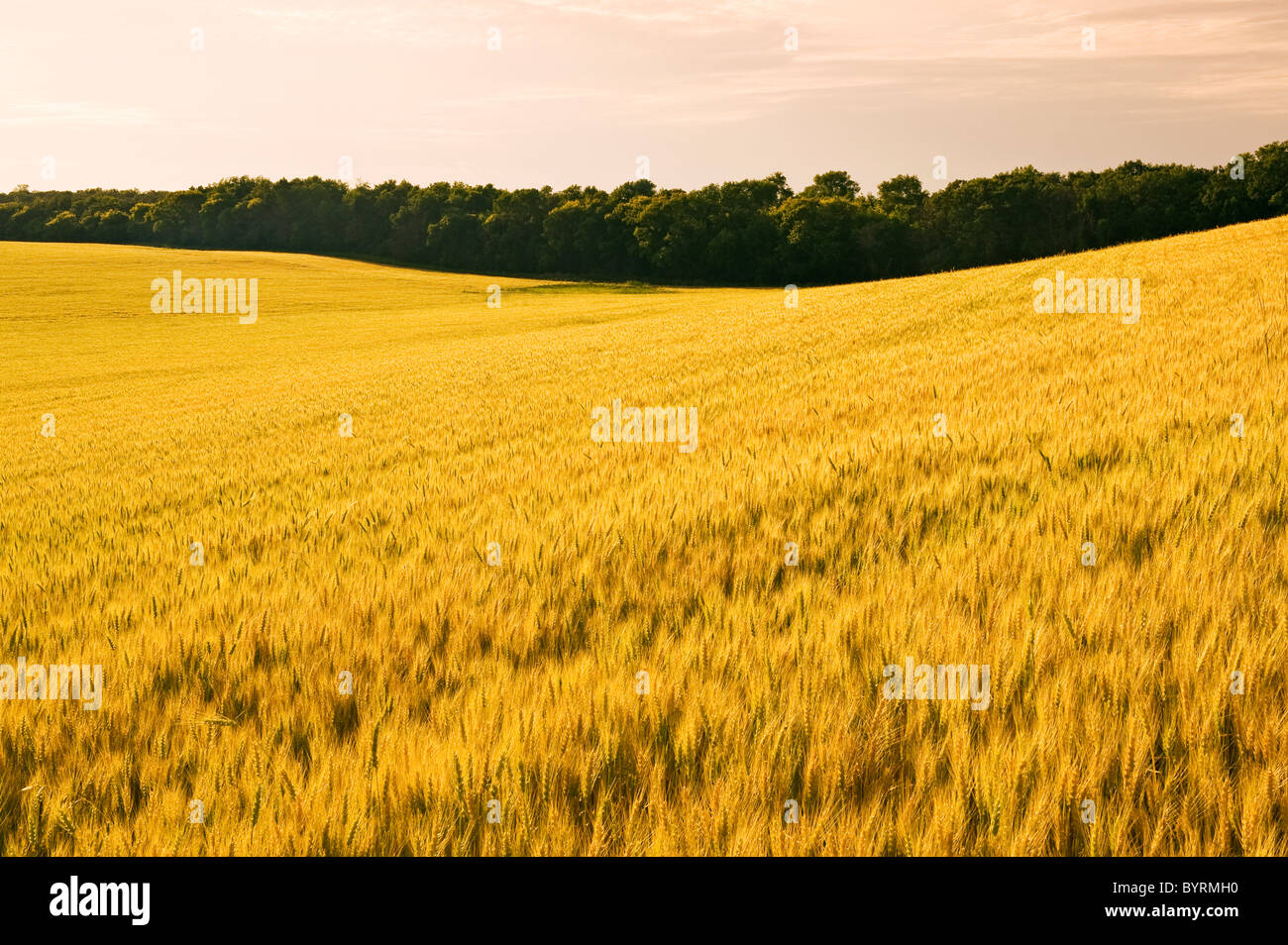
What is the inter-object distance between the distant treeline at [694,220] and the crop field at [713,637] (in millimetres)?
73715

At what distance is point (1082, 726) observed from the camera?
2.28m

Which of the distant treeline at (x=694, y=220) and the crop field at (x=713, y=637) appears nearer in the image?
the crop field at (x=713, y=637)

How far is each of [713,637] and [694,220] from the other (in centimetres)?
9252

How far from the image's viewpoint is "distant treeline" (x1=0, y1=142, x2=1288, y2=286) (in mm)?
78312

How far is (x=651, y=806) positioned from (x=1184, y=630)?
1.90m

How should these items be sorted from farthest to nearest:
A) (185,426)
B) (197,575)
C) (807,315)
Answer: (807,315)
(185,426)
(197,575)

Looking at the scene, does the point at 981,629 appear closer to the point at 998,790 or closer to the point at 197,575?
the point at 998,790

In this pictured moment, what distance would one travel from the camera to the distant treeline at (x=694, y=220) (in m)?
78.3

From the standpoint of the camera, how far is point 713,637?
125 inches

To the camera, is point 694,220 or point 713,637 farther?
point 694,220

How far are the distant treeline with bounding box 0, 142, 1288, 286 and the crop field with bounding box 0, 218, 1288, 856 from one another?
73.7m

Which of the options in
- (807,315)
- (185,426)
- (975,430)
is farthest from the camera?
(807,315)

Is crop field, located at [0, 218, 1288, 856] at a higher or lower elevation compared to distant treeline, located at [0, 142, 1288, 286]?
lower
